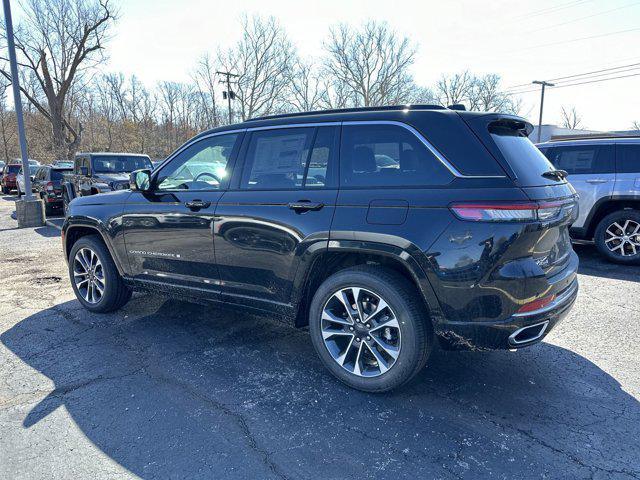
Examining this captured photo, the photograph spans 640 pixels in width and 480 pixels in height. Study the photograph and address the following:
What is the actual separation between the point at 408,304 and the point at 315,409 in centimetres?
92

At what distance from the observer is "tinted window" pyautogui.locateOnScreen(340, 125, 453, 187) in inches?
110

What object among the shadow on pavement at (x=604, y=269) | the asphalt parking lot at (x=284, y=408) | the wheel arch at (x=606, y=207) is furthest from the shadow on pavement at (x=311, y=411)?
the wheel arch at (x=606, y=207)

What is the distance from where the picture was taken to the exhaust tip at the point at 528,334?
8.74 ft

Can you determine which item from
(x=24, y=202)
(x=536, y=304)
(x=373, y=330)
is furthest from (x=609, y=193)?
(x=24, y=202)

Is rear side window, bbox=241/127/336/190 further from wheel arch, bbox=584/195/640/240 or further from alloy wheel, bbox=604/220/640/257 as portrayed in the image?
alloy wheel, bbox=604/220/640/257

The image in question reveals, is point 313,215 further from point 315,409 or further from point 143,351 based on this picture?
point 143,351

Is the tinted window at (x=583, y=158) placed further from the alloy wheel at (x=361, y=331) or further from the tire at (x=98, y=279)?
the tire at (x=98, y=279)

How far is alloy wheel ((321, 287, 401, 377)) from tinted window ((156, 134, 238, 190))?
1454 mm

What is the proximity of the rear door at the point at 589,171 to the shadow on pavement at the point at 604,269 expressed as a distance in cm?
63

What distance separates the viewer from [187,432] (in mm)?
2650

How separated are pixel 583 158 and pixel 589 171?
0.25 metres

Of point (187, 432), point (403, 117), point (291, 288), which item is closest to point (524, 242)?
point (403, 117)

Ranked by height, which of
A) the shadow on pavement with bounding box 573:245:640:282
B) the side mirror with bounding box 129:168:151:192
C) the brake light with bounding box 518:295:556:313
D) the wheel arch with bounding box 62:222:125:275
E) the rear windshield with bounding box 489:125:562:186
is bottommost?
the shadow on pavement with bounding box 573:245:640:282

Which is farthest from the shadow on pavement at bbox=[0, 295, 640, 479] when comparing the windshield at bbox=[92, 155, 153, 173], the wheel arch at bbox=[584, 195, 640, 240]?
the windshield at bbox=[92, 155, 153, 173]
